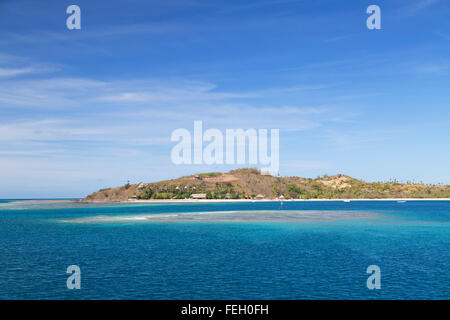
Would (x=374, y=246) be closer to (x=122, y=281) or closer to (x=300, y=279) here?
(x=300, y=279)

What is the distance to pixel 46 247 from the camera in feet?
253

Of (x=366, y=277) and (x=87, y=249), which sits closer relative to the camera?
(x=366, y=277)

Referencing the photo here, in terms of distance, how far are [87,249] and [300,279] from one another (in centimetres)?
4699

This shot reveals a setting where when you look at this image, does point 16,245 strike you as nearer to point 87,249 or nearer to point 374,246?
point 87,249

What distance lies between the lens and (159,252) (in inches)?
2761
